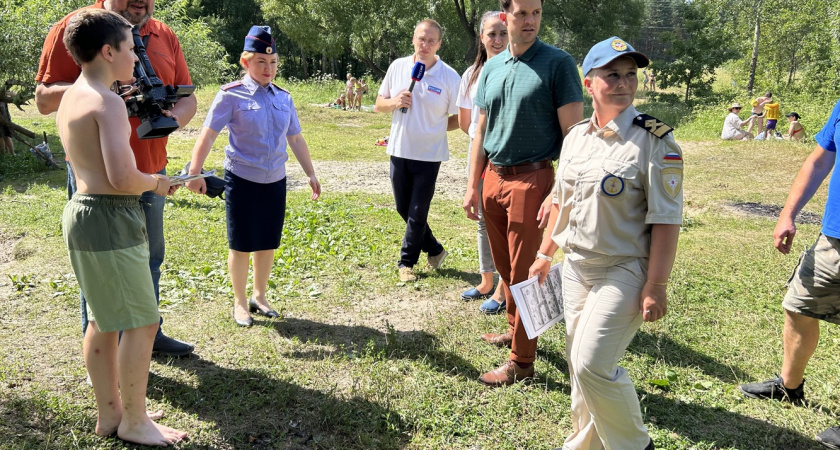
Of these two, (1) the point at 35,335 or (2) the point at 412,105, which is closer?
(1) the point at 35,335

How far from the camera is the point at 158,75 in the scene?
3.70 meters

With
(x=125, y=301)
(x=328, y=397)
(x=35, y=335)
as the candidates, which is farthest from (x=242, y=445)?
(x=35, y=335)

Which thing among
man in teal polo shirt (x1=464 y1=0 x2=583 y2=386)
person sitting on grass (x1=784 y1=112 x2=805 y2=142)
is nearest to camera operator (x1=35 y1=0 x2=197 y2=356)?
man in teal polo shirt (x1=464 y1=0 x2=583 y2=386)

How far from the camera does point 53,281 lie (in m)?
5.42

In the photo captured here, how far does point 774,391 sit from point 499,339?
1.69 metres

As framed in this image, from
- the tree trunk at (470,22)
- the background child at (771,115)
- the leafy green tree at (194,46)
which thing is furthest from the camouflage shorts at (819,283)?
the tree trunk at (470,22)

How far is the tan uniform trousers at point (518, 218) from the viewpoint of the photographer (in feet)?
11.8

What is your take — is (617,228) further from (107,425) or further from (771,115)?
(771,115)

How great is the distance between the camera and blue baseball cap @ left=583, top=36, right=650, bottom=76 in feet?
8.41

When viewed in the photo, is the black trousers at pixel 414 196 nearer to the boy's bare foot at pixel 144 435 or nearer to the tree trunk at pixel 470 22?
the boy's bare foot at pixel 144 435

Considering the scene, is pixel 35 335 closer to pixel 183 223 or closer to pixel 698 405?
pixel 183 223

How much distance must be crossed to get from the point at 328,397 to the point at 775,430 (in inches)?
96.8

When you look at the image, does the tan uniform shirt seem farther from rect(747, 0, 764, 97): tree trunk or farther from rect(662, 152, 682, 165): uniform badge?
rect(747, 0, 764, 97): tree trunk

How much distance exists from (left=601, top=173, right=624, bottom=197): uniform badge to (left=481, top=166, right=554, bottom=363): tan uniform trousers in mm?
983
